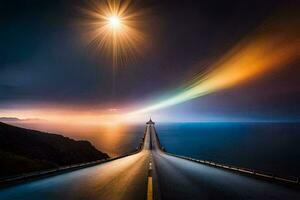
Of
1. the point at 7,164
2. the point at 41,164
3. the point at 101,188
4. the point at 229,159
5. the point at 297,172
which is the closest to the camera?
the point at 101,188

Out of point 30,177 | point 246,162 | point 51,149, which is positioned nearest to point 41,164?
point 30,177

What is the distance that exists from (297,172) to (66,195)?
8749 cm

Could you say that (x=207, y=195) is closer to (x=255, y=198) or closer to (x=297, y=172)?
(x=255, y=198)

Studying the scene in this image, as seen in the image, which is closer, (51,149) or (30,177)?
(30,177)

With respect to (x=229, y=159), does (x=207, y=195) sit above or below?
above

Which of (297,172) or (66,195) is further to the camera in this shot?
(297,172)

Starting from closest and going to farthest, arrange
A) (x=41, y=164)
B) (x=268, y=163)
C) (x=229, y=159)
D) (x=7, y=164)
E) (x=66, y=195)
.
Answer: (x=66, y=195), (x=7, y=164), (x=41, y=164), (x=268, y=163), (x=229, y=159)

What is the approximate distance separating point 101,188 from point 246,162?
98.8 metres

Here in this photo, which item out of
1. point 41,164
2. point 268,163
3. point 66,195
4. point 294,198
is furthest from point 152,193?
point 268,163

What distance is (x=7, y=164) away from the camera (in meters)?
29.4

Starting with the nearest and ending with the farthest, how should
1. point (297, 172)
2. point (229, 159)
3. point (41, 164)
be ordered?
point (41, 164)
point (297, 172)
point (229, 159)

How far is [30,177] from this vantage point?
16.4 m

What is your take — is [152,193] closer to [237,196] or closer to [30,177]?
[237,196]

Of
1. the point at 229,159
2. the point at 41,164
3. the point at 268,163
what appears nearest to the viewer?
the point at 41,164
